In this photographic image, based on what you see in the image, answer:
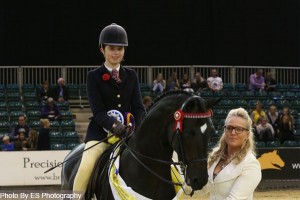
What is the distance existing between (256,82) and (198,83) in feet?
6.20

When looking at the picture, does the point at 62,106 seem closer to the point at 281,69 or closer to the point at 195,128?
the point at 281,69

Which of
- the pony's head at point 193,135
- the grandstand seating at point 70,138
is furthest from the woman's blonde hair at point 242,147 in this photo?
the grandstand seating at point 70,138

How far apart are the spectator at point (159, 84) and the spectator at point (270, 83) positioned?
301 centimetres

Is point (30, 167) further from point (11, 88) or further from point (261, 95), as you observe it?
point (261, 95)

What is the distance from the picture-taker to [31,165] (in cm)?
1512

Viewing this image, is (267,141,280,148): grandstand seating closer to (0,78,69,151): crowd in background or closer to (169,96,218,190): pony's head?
(0,78,69,151): crowd in background

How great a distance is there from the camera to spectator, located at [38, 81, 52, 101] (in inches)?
730

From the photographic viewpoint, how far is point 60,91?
1878 centimetres

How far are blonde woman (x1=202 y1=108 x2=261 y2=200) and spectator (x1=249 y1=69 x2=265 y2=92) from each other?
50.5 ft

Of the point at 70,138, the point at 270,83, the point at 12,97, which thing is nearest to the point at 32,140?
the point at 70,138

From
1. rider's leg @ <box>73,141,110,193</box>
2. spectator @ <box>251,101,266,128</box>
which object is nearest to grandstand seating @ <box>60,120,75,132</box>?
spectator @ <box>251,101,266,128</box>

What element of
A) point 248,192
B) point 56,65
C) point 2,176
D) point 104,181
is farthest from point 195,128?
point 56,65

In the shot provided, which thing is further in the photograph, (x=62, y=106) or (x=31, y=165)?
(x=62, y=106)
